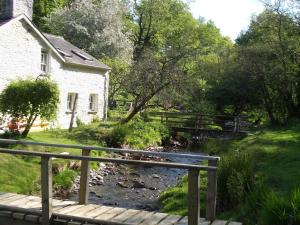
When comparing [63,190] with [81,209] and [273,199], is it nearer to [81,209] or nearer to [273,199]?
[81,209]

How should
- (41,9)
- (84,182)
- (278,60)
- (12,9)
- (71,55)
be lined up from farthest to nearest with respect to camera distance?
1. (41,9)
2. (71,55)
3. (278,60)
4. (12,9)
5. (84,182)

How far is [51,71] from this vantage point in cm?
2428

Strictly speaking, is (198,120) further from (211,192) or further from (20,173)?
(211,192)

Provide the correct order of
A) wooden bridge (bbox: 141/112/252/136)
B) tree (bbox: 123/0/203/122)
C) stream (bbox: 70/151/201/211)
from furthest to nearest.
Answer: tree (bbox: 123/0/203/122), wooden bridge (bbox: 141/112/252/136), stream (bbox: 70/151/201/211)

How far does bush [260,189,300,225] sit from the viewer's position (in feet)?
24.1

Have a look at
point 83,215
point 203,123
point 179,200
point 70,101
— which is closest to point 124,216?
point 83,215

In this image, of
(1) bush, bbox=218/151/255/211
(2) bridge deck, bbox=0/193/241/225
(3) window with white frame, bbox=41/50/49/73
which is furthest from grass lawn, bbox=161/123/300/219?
(3) window with white frame, bbox=41/50/49/73

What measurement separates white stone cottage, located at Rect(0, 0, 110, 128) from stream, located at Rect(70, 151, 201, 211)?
726 cm

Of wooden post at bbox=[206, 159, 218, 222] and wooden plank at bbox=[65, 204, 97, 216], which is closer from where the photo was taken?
wooden post at bbox=[206, 159, 218, 222]

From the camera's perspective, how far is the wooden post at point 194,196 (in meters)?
6.65

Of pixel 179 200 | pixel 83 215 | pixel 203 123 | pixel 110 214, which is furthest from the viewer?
pixel 203 123

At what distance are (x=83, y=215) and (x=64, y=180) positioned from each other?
24.7 ft

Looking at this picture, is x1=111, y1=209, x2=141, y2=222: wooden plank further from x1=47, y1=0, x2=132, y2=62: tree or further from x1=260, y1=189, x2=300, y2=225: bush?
x1=47, y1=0, x2=132, y2=62: tree

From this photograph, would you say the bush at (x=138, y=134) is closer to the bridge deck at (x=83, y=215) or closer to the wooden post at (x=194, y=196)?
the bridge deck at (x=83, y=215)
